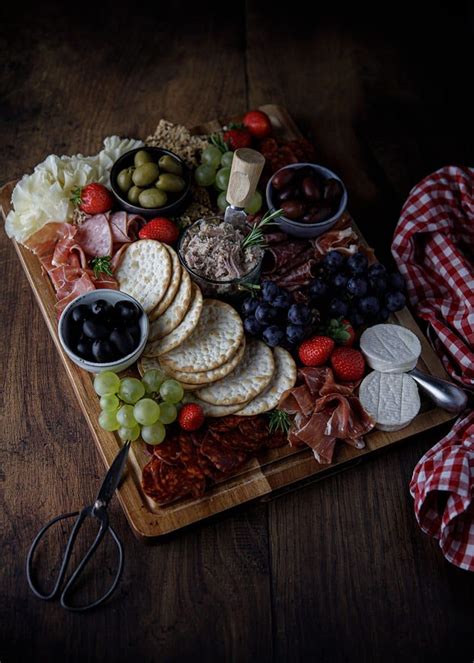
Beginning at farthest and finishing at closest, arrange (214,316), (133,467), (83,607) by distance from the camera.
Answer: (214,316), (133,467), (83,607)

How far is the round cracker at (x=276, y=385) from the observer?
2.10 metres

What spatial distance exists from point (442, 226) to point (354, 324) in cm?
57

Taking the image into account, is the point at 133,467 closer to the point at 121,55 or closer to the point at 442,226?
the point at 442,226

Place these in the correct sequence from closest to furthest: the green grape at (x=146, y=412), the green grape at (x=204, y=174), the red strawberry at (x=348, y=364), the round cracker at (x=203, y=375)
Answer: the green grape at (x=146, y=412), the round cracker at (x=203, y=375), the red strawberry at (x=348, y=364), the green grape at (x=204, y=174)

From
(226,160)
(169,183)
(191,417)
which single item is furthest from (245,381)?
(226,160)

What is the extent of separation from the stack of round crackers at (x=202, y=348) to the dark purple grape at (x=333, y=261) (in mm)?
342

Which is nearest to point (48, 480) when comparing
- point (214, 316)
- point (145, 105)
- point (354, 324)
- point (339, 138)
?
point (214, 316)

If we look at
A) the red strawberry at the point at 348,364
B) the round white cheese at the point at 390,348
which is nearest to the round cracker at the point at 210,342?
the red strawberry at the point at 348,364

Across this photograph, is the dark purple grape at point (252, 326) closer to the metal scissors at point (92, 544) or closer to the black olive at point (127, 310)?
the black olive at point (127, 310)

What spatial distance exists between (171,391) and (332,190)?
96cm

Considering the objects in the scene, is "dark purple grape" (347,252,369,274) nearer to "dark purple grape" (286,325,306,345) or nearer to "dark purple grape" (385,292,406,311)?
"dark purple grape" (385,292,406,311)

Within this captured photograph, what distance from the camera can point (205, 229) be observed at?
2.25 metres

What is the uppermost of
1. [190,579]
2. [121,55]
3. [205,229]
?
[121,55]

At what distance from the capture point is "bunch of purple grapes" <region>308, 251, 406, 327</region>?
7.33 feet
